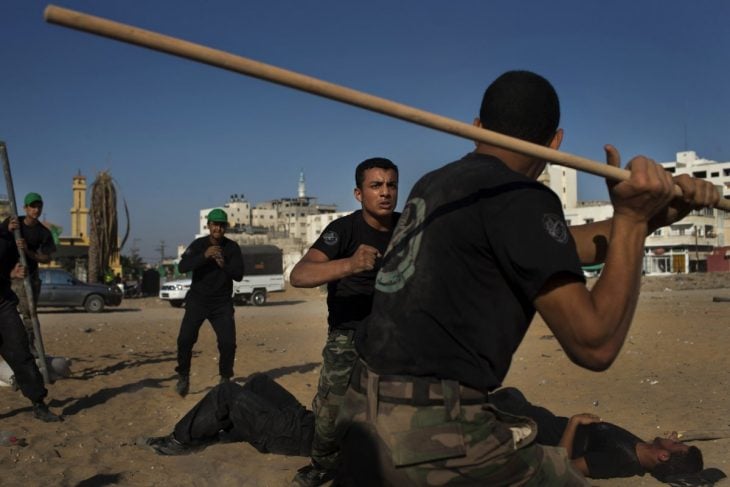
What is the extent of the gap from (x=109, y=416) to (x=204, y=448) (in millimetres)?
2301

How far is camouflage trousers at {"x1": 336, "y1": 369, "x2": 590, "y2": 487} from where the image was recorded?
1921 millimetres

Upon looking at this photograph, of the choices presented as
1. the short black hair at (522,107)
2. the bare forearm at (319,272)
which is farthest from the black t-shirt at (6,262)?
the short black hair at (522,107)

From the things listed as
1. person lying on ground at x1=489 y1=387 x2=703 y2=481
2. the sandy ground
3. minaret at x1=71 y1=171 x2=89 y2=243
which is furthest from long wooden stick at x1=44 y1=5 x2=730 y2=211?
minaret at x1=71 y1=171 x2=89 y2=243

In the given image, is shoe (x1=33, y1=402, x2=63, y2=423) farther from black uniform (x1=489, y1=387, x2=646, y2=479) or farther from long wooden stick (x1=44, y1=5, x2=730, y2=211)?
long wooden stick (x1=44, y1=5, x2=730, y2=211)

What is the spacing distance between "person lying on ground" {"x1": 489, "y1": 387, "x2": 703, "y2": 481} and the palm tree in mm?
34054

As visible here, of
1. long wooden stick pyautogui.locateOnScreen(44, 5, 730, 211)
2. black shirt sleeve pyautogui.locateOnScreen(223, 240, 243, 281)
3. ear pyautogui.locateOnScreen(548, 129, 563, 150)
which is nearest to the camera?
long wooden stick pyautogui.locateOnScreen(44, 5, 730, 211)

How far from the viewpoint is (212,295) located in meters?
8.34

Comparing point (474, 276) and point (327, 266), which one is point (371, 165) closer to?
point (327, 266)

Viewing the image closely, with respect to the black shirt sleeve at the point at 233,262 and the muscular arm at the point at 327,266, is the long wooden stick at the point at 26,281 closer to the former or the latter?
the black shirt sleeve at the point at 233,262

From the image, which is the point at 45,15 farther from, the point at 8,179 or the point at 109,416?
the point at 8,179

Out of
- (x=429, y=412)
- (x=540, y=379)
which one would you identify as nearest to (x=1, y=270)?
(x=540, y=379)

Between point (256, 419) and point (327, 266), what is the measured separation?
4.72 ft

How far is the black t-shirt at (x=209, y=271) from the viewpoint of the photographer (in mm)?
8305

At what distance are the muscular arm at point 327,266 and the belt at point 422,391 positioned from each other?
1.95 metres
